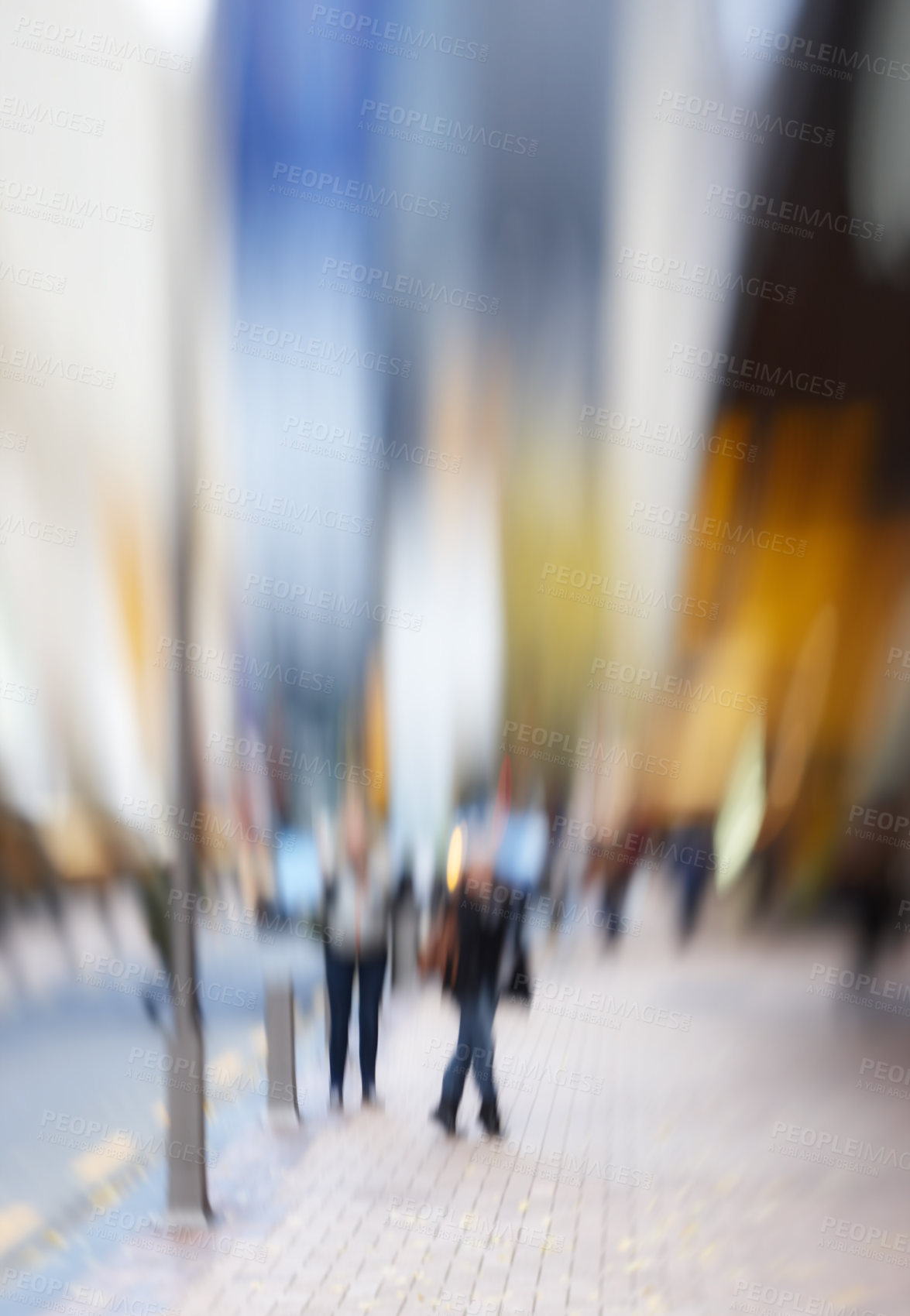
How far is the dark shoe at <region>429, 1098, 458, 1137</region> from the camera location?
5.30ft

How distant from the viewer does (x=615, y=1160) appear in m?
1.63

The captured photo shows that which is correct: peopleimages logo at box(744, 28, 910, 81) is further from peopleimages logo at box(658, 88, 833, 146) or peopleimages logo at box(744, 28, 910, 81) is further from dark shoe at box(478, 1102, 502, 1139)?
dark shoe at box(478, 1102, 502, 1139)

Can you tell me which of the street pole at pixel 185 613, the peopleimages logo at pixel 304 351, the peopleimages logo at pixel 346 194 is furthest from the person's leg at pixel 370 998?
the peopleimages logo at pixel 346 194

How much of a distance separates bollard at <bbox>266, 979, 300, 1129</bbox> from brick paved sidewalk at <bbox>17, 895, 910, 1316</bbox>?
3 centimetres

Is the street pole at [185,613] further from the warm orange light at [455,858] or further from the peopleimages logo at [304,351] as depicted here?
the warm orange light at [455,858]

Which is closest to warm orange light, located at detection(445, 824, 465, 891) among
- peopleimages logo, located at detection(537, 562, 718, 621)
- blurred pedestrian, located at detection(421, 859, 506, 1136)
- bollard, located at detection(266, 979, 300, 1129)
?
blurred pedestrian, located at detection(421, 859, 506, 1136)

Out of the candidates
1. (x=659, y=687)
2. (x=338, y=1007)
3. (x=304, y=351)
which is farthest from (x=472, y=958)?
(x=304, y=351)

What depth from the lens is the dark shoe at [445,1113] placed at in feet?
5.30

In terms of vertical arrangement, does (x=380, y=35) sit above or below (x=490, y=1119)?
above

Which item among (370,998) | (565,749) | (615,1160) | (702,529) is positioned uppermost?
(702,529)

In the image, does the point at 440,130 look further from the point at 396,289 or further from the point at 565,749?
the point at 565,749

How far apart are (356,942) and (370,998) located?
0.09 metres

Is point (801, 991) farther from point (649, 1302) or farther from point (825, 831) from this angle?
point (649, 1302)

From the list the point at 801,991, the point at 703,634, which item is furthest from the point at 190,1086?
the point at 703,634
